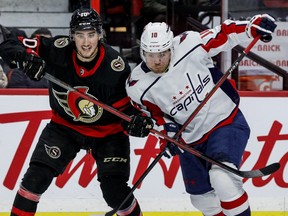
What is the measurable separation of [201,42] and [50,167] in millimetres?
901

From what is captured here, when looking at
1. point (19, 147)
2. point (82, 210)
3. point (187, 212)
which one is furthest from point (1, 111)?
point (187, 212)

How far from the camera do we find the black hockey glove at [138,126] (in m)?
4.71

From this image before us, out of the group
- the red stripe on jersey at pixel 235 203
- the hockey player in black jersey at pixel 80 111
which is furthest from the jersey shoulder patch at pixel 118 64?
the red stripe on jersey at pixel 235 203

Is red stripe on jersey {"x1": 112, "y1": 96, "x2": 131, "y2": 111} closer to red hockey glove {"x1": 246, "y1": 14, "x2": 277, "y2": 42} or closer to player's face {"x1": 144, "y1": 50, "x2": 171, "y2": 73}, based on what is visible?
player's face {"x1": 144, "y1": 50, "x2": 171, "y2": 73}

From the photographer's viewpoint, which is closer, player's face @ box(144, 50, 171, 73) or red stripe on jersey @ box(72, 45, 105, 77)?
player's face @ box(144, 50, 171, 73)

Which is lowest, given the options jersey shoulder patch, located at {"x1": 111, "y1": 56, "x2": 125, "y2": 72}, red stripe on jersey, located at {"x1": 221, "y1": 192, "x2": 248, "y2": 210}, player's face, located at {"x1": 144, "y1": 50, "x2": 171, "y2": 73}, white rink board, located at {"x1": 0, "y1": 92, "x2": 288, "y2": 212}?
white rink board, located at {"x1": 0, "y1": 92, "x2": 288, "y2": 212}

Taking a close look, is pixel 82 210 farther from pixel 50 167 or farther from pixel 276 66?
pixel 276 66

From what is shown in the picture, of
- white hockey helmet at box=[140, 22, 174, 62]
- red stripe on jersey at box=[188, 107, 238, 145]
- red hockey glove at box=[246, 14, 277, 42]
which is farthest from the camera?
red stripe on jersey at box=[188, 107, 238, 145]

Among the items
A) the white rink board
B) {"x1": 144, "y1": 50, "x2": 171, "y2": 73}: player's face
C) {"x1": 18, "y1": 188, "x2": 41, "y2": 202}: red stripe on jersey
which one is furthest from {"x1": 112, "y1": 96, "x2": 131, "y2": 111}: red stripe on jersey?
the white rink board

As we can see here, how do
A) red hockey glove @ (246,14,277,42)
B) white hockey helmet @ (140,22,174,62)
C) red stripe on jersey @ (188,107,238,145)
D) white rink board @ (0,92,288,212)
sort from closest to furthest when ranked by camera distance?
white hockey helmet @ (140,22,174,62) < red hockey glove @ (246,14,277,42) < red stripe on jersey @ (188,107,238,145) < white rink board @ (0,92,288,212)

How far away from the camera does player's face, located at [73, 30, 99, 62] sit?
15.3 feet

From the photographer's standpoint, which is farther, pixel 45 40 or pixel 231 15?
pixel 231 15

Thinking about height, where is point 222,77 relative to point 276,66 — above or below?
above

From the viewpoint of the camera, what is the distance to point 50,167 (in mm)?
4766
